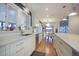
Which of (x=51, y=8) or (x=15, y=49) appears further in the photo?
(x=51, y=8)

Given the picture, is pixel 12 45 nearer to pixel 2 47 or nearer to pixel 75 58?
pixel 2 47

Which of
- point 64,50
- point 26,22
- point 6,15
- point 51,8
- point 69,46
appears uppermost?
point 51,8

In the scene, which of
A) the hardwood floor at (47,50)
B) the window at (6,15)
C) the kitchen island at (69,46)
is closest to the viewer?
the kitchen island at (69,46)

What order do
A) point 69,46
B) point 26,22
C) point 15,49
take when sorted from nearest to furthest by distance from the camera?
point 69,46 → point 15,49 → point 26,22

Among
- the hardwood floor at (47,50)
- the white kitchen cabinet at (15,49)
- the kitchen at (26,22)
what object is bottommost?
the hardwood floor at (47,50)

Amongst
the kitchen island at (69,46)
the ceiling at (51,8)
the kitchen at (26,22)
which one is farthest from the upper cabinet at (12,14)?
the kitchen island at (69,46)

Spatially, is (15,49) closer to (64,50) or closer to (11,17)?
(64,50)

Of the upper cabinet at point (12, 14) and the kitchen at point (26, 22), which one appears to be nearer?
the kitchen at point (26, 22)

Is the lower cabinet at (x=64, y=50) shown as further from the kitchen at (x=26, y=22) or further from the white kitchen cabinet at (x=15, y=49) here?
the white kitchen cabinet at (x=15, y=49)

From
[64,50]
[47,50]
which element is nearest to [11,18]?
[47,50]

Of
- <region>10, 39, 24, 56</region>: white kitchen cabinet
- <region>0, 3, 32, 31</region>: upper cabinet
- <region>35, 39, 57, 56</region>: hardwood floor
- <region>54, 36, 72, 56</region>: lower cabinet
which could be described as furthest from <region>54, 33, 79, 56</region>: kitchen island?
<region>0, 3, 32, 31</region>: upper cabinet

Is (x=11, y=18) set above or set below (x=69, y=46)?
above

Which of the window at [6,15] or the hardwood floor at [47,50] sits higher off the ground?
the window at [6,15]

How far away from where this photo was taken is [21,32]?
3234mm
